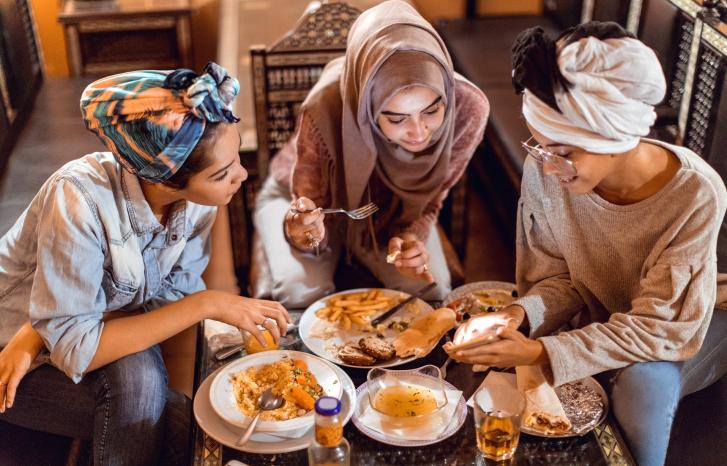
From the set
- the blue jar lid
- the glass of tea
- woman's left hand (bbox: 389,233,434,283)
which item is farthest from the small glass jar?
woman's left hand (bbox: 389,233,434,283)

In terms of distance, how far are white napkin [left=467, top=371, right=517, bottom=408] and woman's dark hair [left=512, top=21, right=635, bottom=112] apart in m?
0.57

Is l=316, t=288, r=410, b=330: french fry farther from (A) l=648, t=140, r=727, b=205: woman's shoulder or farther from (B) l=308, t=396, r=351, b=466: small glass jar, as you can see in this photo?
(A) l=648, t=140, r=727, b=205: woman's shoulder

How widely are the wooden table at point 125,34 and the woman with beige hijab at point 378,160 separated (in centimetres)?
177

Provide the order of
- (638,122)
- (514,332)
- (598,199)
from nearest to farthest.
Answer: (638,122) → (514,332) → (598,199)

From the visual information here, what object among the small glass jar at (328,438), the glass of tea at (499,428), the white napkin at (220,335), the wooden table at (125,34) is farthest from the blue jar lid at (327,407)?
the wooden table at (125,34)

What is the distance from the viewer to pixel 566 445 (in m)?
1.63

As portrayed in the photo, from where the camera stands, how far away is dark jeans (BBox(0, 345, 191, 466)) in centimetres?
178

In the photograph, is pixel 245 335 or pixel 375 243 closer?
pixel 245 335

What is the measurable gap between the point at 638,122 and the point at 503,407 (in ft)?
2.01

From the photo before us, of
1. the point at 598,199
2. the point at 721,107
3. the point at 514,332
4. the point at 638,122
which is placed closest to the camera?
the point at 638,122

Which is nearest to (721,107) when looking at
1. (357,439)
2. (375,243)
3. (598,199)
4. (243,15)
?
(598,199)

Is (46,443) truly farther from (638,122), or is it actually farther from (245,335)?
(638,122)

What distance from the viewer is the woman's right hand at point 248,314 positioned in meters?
1.80

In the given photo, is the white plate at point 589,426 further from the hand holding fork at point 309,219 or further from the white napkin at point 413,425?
the hand holding fork at point 309,219
